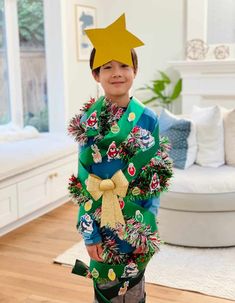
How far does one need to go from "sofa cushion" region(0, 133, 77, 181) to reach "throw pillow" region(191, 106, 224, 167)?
1224 millimetres

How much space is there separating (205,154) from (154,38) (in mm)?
2156

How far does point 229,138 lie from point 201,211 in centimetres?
71

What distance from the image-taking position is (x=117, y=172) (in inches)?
61.3

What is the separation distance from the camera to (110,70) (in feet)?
5.15

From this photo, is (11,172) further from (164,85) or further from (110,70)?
(164,85)

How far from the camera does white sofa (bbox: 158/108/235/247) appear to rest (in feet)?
10.1

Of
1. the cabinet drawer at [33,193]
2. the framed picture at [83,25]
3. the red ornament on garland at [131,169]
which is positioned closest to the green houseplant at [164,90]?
the framed picture at [83,25]

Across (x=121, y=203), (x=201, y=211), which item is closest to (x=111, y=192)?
(x=121, y=203)

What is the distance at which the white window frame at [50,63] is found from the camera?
4.52 metres

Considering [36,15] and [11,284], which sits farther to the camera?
[36,15]

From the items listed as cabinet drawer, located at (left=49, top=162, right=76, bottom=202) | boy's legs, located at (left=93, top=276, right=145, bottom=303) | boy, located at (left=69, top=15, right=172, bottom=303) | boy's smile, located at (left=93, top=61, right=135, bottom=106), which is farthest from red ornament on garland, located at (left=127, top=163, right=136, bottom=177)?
cabinet drawer, located at (left=49, top=162, right=76, bottom=202)

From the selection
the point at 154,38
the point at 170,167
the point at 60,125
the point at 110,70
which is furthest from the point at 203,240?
the point at 154,38

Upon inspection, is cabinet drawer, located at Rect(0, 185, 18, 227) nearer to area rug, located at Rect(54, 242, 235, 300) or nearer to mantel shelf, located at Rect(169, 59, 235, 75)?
area rug, located at Rect(54, 242, 235, 300)

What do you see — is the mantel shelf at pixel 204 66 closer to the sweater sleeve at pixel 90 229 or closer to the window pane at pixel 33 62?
the window pane at pixel 33 62
